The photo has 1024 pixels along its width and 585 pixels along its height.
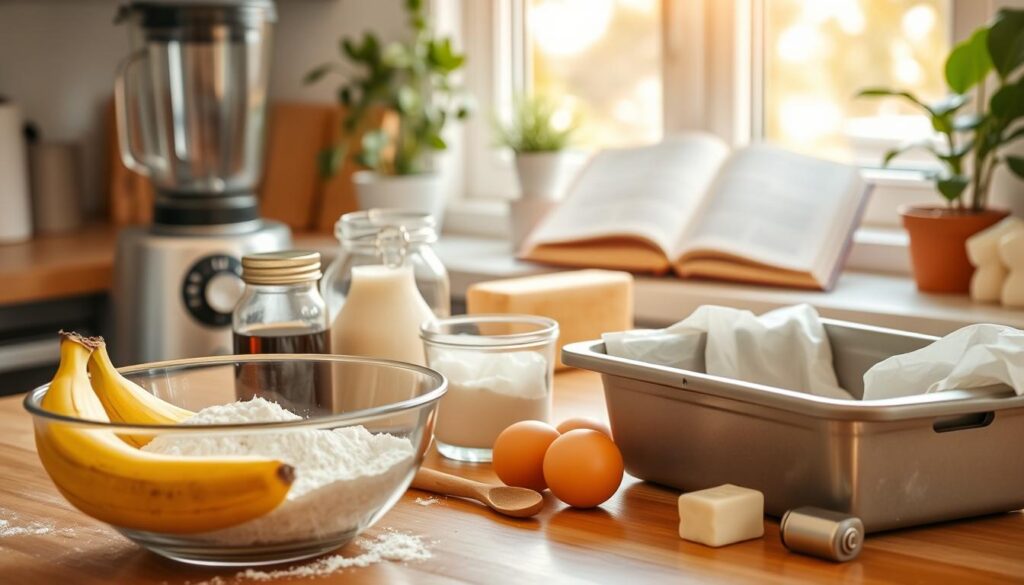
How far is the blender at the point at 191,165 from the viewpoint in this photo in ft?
6.77

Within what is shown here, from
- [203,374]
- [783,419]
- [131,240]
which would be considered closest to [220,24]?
[131,240]

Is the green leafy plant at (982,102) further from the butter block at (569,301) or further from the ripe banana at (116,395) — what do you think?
the ripe banana at (116,395)

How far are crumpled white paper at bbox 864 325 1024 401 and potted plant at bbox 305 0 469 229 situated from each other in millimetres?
1575

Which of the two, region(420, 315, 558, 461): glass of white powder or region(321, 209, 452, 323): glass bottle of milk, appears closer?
region(420, 315, 558, 461): glass of white powder

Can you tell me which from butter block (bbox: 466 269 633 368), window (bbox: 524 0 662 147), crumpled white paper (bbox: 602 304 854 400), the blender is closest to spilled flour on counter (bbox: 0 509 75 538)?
crumpled white paper (bbox: 602 304 854 400)

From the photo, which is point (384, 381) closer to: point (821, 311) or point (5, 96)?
point (821, 311)

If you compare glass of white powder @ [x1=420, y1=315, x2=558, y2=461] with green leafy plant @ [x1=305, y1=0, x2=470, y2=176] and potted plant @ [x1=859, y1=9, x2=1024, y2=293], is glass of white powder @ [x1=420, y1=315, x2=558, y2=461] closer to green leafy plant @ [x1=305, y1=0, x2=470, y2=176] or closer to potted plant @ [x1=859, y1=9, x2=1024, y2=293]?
potted plant @ [x1=859, y1=9, x2=1024, y2=293]

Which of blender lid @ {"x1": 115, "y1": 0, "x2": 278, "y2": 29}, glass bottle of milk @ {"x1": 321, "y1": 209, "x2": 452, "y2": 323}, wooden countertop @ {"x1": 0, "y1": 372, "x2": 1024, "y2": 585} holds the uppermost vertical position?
blender lid @ {"x1": 115, "y1": 0, "x2": 278, "y2": 29}

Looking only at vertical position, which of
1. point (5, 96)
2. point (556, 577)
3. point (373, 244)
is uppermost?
point (5, 96)

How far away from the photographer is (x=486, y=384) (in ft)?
3.62

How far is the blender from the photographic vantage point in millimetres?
2062

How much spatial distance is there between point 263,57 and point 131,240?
418 mm

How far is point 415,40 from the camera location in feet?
8.50

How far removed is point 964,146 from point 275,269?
1132mm
